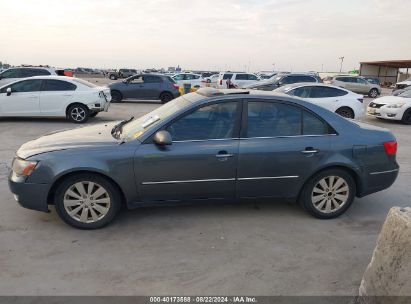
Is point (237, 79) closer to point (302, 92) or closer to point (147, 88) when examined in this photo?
point (147, 88)

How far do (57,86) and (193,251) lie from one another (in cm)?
913

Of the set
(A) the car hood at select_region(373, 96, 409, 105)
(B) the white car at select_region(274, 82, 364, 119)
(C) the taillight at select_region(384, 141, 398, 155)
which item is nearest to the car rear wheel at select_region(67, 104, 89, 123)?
(B) the white car at select_region(274, 82, 364, 119)

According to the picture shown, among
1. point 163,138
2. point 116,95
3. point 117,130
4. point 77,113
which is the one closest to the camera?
point 163,138

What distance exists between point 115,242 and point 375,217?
10.5 ft

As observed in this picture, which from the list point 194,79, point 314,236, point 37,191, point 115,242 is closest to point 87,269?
point 115,242

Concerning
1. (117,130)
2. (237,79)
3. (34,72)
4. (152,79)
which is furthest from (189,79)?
(117,130)

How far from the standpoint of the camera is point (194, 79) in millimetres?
25906

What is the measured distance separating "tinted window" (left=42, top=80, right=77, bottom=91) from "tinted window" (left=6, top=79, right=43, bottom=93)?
0.65 feet

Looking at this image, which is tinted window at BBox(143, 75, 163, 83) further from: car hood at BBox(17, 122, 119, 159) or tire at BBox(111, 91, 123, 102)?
car hood at BBox(17, 122, 119, 159)

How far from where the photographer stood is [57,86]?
11.2 metres

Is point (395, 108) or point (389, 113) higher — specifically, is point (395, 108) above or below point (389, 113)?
above

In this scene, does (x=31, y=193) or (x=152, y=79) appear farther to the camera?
(x=152, y=79)

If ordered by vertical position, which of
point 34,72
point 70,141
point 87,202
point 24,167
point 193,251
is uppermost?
point 34,72

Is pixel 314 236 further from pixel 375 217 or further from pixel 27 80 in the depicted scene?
pixel 27 80
